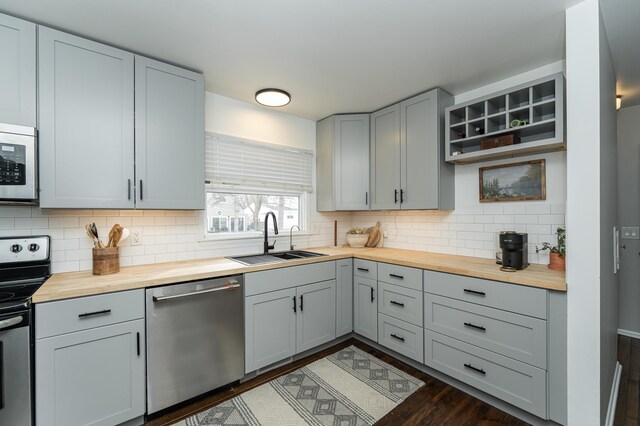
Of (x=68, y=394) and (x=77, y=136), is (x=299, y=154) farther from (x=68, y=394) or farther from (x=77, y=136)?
(x=68, y=394)

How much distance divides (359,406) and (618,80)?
136 inches

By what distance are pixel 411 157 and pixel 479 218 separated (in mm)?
853

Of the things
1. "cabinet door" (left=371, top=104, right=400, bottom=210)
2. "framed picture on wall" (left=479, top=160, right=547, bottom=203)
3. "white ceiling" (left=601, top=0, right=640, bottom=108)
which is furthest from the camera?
"cabinet door" (left=371, top=104, right=400, bottom=210)

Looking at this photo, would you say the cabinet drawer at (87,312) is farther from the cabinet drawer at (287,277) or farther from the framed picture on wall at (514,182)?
the framed picture on wall at (514,182)

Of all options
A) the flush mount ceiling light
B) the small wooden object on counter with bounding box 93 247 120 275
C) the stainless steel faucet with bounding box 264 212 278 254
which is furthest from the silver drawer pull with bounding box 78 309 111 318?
the flush mount ceiling light

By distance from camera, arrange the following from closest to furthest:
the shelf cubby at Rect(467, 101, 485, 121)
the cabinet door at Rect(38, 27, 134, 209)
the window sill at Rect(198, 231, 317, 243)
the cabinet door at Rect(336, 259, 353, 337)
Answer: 1. the cabinet door at Rect(38, 27, 134, 209)
2. the shelf cubby at Rect(467, 101, 485, 121)
3. the window sill at Rect(198, 231, 317, 243)
4. the cabinet door at Rect(336, 259, 353, 337)

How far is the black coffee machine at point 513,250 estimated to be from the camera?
6.86ft

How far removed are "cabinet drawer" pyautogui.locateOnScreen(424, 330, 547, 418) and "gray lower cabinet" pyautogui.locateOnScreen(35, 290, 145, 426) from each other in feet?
6.91

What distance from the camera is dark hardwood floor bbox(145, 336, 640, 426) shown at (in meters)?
1.91

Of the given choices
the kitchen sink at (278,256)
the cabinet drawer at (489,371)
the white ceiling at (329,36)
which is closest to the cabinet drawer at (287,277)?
the kitchen sink at (278,256)

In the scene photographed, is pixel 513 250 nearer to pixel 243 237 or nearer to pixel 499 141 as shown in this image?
pixel 499 141

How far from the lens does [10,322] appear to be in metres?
1.42

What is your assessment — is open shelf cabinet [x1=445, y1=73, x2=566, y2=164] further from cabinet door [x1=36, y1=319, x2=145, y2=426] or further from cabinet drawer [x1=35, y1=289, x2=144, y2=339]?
cabinet door [x1=36, y1=319, x2=145, y2=426]

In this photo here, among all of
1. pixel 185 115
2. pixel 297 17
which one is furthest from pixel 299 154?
pixel 297 17
